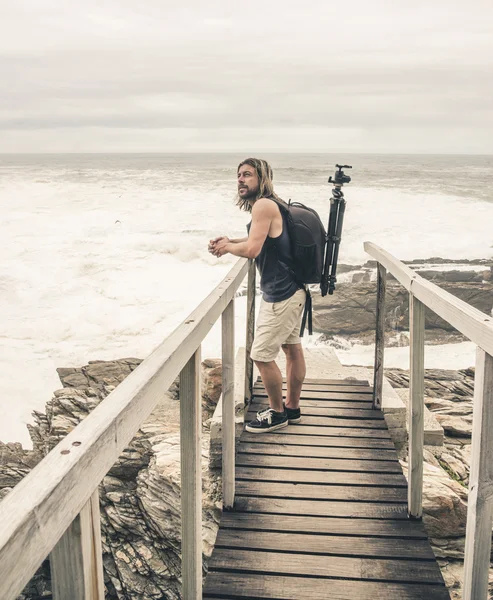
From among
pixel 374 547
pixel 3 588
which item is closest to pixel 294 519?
pixel 374 547

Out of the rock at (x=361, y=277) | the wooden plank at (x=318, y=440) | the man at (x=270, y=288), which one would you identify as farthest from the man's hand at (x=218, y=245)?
the rock at (x=361, y=277)

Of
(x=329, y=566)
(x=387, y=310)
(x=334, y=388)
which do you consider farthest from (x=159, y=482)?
(x=387, y=310)

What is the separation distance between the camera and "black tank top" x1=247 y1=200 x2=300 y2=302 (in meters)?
3.87

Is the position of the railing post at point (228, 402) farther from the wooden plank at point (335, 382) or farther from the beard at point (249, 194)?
the wooden plank at point (335, 382)

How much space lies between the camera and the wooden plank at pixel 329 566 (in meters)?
2.74

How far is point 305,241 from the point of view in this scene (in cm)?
384

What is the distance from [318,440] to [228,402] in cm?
121

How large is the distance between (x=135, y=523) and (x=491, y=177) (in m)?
63.4

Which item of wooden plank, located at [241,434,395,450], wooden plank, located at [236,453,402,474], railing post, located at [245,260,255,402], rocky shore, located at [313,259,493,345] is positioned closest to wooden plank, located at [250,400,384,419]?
railing post, located at [245,260,255,402]

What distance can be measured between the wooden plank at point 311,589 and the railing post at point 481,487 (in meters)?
0.52

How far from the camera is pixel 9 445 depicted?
713cm

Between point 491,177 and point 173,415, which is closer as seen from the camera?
point 173,415

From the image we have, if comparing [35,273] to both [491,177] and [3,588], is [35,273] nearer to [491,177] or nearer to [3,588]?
[3,588]

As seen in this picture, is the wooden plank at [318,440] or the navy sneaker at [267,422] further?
the navy sneaker at [267,422]
